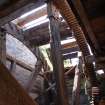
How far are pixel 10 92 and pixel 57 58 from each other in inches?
122

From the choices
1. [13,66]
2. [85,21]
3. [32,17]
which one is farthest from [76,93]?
[85,21]

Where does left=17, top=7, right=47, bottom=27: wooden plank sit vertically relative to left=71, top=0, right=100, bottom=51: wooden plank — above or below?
above

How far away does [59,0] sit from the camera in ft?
11.0

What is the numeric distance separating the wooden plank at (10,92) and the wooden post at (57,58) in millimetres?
2821

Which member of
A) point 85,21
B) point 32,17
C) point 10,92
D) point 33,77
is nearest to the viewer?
point 10,92

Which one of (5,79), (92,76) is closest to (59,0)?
(92,76)

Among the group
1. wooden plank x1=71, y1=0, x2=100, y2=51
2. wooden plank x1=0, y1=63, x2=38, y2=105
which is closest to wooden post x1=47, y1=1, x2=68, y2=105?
wooden plank x1=71, y1=0, x2=100, y2=51

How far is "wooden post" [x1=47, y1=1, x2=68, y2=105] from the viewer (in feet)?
12.1

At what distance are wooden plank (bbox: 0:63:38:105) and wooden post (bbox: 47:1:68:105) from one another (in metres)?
2.82

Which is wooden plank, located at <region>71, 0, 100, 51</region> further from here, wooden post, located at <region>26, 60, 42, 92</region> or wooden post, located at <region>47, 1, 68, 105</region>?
wooden post, located at <region>26, 60, 42, 92</region>

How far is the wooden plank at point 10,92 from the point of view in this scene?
805 mm

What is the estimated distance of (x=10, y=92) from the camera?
84 centimetres

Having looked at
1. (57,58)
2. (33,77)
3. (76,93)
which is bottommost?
(76,93)

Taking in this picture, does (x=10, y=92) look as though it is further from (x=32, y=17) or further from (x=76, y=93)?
(x=32, y=17)
